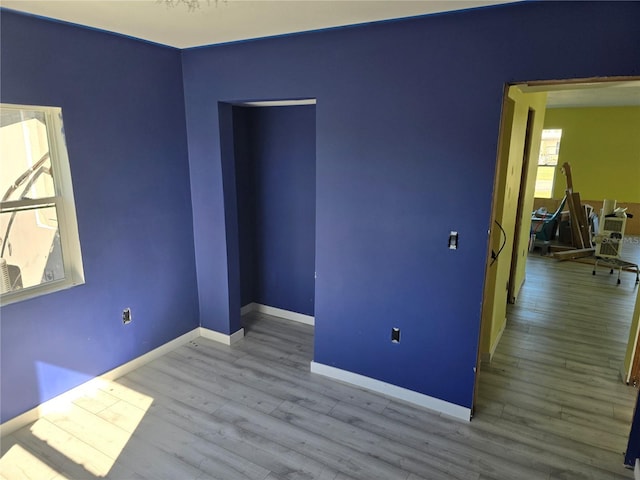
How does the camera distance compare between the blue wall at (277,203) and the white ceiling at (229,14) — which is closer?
the white ceiling at (229,14)

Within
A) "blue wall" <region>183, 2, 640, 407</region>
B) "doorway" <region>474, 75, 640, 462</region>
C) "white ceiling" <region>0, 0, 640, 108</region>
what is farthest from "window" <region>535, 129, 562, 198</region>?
"blue wall" <region>183, 2, 640, 407</region>

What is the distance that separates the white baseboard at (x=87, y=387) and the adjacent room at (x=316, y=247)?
0.05 feet

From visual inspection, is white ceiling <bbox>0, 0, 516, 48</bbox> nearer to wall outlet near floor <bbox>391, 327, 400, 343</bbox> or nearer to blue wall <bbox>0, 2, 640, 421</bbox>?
blue wall <bbox>0, 2, 640, 421</bbox>

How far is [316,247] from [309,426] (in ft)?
4.23

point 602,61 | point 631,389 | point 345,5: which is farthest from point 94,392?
point 631,389

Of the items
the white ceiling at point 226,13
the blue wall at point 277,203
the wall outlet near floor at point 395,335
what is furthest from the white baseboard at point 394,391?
the white ceiling at point 226,13

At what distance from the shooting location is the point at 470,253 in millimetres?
2604

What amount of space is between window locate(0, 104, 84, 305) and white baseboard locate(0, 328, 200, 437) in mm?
793

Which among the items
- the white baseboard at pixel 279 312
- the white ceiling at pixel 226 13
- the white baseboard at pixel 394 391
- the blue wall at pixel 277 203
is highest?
the white ceiling at pixel 226 13

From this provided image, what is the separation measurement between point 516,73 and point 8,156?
125 inches

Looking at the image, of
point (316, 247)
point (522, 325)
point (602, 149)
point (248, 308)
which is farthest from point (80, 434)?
point (602, 149)

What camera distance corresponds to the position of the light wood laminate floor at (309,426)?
236 centimetres

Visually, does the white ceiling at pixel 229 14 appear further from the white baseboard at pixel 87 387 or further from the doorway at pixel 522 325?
the white baseboard at pixel 87 387

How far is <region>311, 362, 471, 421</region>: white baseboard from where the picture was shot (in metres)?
2.84
